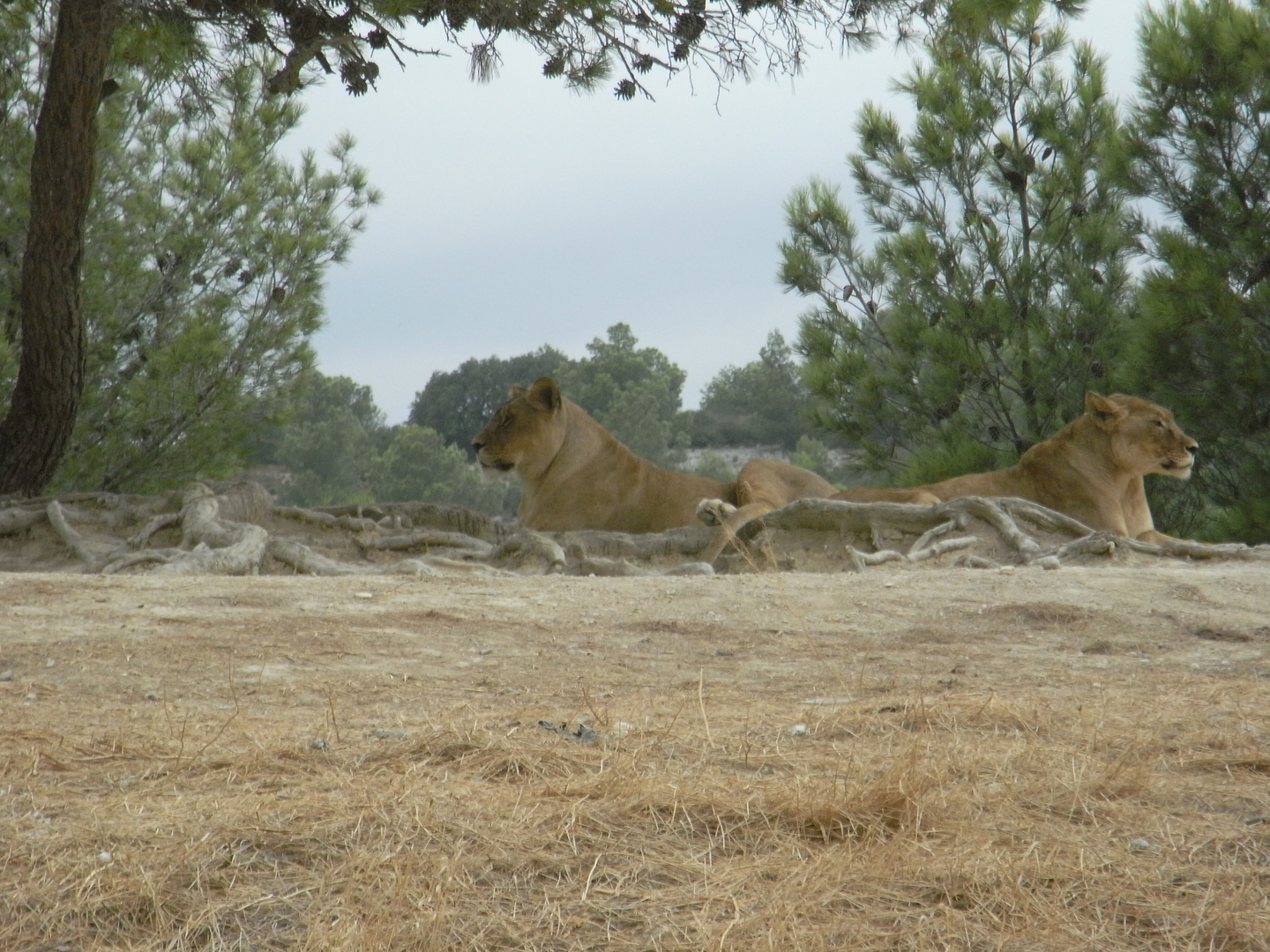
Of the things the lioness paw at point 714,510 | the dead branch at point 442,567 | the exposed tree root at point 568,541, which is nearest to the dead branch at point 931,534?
the exposed tree root at point 568,541

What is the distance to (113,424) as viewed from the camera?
11.9 m

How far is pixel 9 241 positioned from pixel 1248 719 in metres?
10.4

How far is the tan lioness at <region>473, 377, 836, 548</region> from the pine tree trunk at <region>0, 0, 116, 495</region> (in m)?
2.87

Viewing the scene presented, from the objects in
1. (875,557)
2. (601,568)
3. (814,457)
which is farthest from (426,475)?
(875,557)

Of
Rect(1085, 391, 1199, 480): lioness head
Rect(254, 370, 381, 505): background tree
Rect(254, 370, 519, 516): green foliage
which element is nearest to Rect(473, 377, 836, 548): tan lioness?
Rect(1085, 391, 1199, 480): lioness head

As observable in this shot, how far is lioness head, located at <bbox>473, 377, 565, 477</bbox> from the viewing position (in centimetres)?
896

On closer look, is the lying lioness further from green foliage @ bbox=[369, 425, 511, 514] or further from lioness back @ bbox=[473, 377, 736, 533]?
green foliage @ bbox=[369, 425, 511, 514]

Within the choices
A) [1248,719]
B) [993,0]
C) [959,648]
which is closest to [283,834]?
[1248,719]

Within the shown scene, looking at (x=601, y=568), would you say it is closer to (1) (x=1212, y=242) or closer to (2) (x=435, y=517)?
(2) (x=435, y=517)

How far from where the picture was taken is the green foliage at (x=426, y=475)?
27.2 m

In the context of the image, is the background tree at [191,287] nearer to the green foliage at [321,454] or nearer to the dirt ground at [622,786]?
the dirt ground at [622,786]

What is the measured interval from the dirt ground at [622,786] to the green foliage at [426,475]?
22.9 metres

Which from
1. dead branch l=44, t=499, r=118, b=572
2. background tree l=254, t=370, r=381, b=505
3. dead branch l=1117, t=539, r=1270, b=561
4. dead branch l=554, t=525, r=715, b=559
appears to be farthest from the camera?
background tree l=254, t=370, r=381, b=505

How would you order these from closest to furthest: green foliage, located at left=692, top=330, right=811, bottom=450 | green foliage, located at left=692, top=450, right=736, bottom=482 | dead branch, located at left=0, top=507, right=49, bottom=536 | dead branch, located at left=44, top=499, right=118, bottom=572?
dead branch, located at left=44, top=499, right=118, bottom=572
dead branch, located at left=0, top=507, right=49, bottom=536
green foliage, located at left=692, top=450, right=736, bottom=482
green foliage, located at left=692, top=330, right=811, bottom=450
